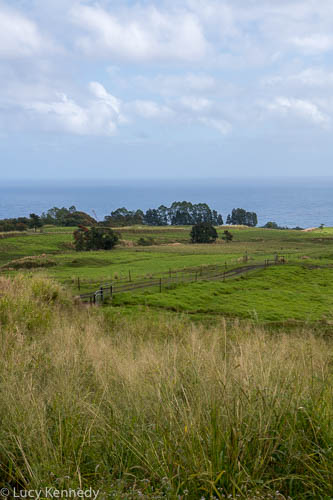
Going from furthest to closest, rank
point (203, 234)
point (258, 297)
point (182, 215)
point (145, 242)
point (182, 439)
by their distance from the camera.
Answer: point (182, 215)
point (203, 234)
point (145, 242)
point (258, 297)
point (182, 439)

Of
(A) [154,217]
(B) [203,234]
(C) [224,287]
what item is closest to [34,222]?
(B) [203,234]

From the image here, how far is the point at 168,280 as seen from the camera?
103 feet

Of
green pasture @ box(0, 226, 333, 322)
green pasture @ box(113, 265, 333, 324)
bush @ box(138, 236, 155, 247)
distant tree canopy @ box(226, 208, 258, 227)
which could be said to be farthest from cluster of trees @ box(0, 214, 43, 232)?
distant tree canopy @ box(226, 208, 258, 227)

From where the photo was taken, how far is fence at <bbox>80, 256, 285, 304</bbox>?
2330 cm

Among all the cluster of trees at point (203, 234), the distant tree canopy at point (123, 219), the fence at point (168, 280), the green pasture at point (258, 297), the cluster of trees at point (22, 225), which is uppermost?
the distant tree canopy at point (123, 219)

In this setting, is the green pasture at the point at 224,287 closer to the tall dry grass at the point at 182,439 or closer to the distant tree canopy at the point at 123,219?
the tall dry grass at the point at 182,439

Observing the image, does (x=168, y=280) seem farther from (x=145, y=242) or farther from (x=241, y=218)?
(x=241, y=218)

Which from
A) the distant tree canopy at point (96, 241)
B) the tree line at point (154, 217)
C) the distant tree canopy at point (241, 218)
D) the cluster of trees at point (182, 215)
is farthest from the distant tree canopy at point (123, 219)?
the distant tree canopy at point (96, 241)

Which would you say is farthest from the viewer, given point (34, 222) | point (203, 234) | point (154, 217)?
point (154, 217)

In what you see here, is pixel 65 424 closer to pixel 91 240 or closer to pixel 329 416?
pixel 329 416

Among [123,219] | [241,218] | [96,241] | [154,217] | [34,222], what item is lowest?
[96,241]

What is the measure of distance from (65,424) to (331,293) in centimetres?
2905

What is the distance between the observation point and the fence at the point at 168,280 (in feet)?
76.4

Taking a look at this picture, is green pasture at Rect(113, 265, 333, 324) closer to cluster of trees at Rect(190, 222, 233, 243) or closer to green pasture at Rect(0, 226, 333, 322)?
green pasture at Rect(0, 226, 333, 322)
